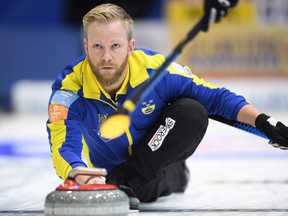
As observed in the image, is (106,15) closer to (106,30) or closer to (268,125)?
(106,30)

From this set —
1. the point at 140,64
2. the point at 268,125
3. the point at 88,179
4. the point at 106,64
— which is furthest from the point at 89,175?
the point at 268,125

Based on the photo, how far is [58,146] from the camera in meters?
3.48

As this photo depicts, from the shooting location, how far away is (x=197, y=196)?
424cm

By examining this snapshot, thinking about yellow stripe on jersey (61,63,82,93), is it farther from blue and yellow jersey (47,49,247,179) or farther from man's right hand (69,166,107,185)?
man's right hand (69,166,107,185)

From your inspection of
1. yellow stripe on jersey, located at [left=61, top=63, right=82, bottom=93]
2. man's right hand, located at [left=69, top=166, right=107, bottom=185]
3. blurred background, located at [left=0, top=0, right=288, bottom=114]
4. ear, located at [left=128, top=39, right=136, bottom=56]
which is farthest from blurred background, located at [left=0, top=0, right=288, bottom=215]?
man's right hand, located at [left=69, top=166, right=107, bottom=185]

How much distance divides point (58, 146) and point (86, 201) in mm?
509

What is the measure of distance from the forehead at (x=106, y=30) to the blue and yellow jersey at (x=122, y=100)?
263mm

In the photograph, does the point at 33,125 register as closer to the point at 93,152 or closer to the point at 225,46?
the point at 225,46

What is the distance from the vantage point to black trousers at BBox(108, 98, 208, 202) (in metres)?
3.68

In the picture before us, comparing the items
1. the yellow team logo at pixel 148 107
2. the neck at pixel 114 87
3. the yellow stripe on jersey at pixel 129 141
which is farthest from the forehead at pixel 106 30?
the yellow stripe on jersey at pixel 129 141

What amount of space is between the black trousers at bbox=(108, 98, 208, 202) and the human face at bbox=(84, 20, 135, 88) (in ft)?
1.18

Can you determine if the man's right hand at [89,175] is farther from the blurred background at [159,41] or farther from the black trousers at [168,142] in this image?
the blurred background at [159,41]

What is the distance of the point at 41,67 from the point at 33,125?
1.74m

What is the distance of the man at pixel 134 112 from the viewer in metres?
3.48
